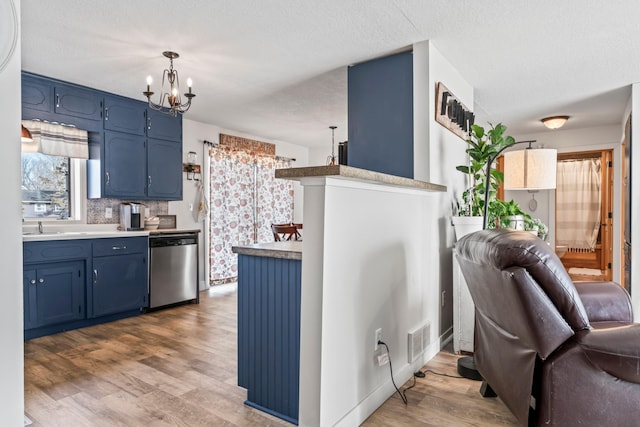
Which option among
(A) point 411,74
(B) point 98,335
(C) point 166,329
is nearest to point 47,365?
(B) point 98,335

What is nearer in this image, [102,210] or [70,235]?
[70,235]

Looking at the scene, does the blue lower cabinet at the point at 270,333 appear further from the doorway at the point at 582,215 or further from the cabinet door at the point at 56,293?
the doorway at the point at 582,215

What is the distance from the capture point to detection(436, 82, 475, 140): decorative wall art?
313 cm

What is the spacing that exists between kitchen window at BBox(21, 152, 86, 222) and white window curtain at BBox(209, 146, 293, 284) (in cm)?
178

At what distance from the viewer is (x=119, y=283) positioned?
158 inches

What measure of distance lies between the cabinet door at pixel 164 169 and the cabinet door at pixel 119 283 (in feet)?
2.88

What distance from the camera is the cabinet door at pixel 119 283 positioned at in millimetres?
3855

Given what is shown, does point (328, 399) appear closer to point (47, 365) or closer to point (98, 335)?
point (47, 365)

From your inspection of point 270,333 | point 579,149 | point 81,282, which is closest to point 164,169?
point 81,282

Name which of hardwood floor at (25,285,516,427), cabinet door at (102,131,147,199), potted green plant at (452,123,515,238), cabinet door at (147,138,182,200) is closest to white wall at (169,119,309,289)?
cabinet door at (147,138,182,200)

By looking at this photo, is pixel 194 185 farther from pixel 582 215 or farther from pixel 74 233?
pixel 582 215

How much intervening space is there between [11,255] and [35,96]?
3177 mm

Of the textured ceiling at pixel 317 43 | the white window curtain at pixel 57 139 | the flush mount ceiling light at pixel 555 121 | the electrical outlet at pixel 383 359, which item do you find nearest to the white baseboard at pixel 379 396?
the electrical outlet at pixel 383 359

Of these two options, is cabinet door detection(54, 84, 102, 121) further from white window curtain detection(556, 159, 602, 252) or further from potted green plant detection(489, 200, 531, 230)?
white window curtain detection(556, 159, 602, 252)
